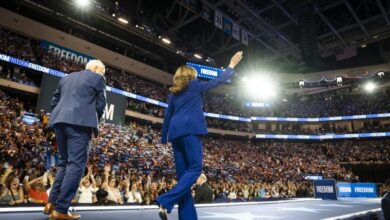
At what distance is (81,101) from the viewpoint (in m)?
2.69

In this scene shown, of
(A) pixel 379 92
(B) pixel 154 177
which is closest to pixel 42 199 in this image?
(B) pixel 154 177

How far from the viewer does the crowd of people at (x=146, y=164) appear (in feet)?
26.1

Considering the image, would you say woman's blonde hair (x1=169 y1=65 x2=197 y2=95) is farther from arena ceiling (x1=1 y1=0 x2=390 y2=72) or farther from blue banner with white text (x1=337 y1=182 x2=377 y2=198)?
blue banner with white text (x1=337 y1=182 x2=377 y2=198)

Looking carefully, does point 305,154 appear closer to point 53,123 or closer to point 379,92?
point 379,92

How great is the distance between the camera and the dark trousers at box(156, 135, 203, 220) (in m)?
2.36

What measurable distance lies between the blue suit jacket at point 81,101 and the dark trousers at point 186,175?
35.8 inches

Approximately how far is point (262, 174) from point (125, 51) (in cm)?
1920

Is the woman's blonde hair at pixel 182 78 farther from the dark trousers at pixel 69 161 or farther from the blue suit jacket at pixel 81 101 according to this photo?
the dark trousers at pixel 69 161

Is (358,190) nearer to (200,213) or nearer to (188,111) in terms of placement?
(200,213)

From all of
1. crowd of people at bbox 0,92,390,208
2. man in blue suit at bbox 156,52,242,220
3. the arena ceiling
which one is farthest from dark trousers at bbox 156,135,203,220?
the arena ceiling

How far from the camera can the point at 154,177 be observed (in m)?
15.8

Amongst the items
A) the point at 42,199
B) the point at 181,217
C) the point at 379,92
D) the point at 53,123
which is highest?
the point at 379,92

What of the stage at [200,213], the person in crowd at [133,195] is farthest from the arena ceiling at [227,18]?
the stage at [200,213]

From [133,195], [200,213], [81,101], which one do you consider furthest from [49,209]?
[133,195]
